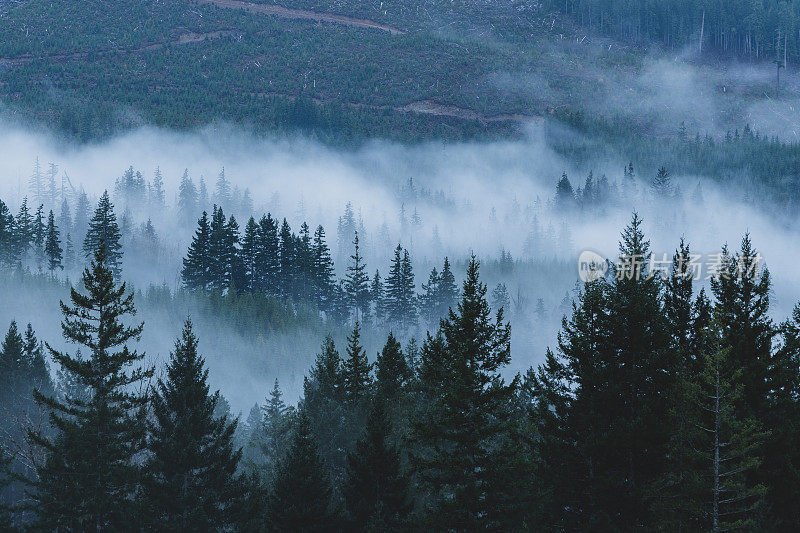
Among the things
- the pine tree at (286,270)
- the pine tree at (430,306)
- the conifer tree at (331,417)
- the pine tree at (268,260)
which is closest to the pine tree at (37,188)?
the pine tree at (268,260)

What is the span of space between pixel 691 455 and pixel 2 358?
48.3 m

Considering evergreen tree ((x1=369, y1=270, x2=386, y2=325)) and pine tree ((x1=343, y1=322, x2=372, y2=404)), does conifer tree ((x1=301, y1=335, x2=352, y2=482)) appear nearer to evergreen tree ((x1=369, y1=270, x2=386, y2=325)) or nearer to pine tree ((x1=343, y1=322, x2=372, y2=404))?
pine tree ((x1=343, y1=322, x2=372, y2=404))

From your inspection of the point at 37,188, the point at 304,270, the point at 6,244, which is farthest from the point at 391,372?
the point at 37,188

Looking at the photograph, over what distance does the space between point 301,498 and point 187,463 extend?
5.80 meters

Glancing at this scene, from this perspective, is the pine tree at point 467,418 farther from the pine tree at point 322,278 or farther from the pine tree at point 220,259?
the pine tree at point 322,278

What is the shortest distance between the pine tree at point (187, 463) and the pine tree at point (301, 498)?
306 centimetres

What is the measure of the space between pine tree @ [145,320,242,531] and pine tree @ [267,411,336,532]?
3.06 metres

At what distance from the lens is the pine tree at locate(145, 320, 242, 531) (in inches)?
1355

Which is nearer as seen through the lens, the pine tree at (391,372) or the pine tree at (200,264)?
the pine tree at (391,372)

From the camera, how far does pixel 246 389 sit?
94375mm

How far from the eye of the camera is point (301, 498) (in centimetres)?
3372

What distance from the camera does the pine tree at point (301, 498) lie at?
3331cm

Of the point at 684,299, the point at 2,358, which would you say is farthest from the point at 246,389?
the point at 684,299

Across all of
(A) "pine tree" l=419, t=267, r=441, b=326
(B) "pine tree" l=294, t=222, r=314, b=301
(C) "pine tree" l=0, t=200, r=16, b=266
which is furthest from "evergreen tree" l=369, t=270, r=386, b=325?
(C) "pine tree" l=0, t=200, r=16, b=266
